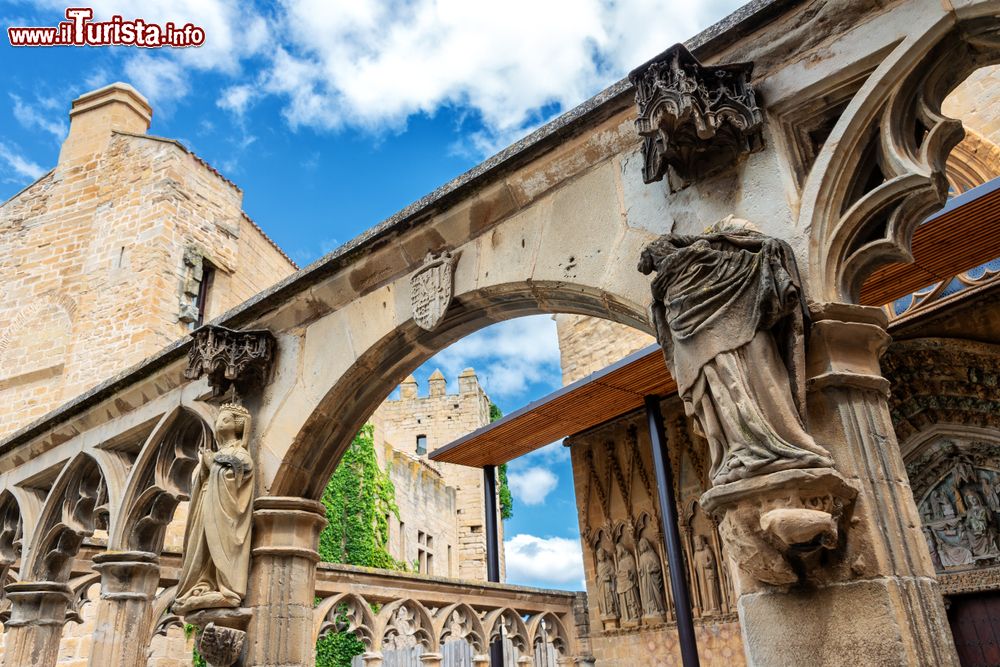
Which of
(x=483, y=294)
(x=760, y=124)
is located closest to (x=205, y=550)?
(x=483, y=294)

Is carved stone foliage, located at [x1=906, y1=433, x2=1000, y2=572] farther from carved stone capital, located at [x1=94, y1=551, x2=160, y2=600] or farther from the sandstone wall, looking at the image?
carved stone capital, located at [x1=94, y1=551, x2=160, y2=600]

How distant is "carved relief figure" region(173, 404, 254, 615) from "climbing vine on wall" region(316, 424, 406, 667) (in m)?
8.58

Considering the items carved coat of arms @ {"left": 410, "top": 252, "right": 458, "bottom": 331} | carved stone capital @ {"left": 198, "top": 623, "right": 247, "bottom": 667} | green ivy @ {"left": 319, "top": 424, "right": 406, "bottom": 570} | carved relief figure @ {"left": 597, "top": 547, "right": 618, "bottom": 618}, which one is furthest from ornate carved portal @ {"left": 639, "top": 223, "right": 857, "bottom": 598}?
green ivy @ {"left": 319, "top": 424, "right": 406, "bottom": 570}

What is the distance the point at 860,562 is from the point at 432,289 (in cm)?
228

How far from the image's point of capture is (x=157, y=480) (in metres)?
4.80

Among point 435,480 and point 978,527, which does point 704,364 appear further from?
point 435,480

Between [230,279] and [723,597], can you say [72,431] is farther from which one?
[230,279]

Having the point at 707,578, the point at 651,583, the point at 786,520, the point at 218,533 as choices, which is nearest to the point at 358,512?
the point at 651,583

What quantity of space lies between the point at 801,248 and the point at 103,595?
14.8 feet

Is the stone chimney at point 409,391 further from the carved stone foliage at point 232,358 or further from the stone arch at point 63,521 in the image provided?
the carved stone foliage at point 232,358

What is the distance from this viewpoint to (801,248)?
2.29 m

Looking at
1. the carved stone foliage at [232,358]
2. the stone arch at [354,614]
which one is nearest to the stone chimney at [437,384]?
the stone arch at [354,614]

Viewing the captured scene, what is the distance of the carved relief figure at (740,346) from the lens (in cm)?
199

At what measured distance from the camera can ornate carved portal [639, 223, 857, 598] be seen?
1.92 meters
